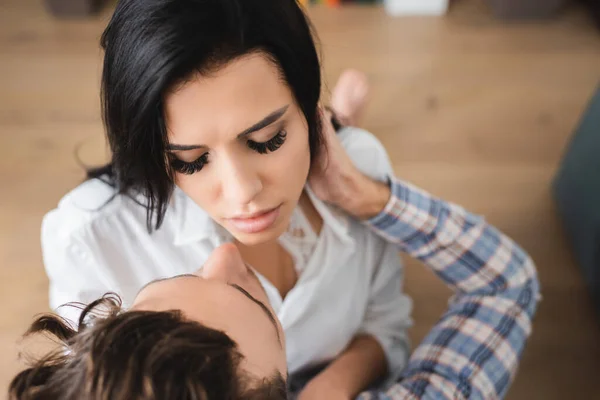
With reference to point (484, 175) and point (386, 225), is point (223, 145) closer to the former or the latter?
point (386, 225)

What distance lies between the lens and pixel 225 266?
2.06 ft

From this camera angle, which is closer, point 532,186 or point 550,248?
point 550,248

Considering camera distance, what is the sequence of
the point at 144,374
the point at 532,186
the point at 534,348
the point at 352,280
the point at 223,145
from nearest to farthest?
the point at 144,374 < the point at 223,145 < the point at 352,280 < the point at 534,348 < the point at 532,186

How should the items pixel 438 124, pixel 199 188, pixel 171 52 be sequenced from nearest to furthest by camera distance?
pixel 171 52 < pixel 199 188 < pixel 438 124

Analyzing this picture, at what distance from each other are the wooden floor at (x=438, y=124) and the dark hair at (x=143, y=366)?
34.6 inches

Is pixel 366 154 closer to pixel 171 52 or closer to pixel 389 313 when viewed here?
pixel 389 313

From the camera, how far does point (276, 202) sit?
0.71 meters

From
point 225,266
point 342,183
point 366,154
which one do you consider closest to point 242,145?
point 225,266

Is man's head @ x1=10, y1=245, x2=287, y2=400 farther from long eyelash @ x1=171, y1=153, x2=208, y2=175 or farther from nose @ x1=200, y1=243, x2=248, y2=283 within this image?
long eyelash @ x1=171, y1=153, x2=208, y2=175

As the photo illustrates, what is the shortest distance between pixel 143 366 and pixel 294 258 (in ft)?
1.62

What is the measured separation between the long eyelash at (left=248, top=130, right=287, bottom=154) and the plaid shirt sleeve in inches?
10.6

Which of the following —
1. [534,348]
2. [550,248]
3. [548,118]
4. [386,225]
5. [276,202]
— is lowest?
[534,348]

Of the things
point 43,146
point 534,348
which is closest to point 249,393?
point 534,348

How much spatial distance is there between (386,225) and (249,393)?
465 mm
